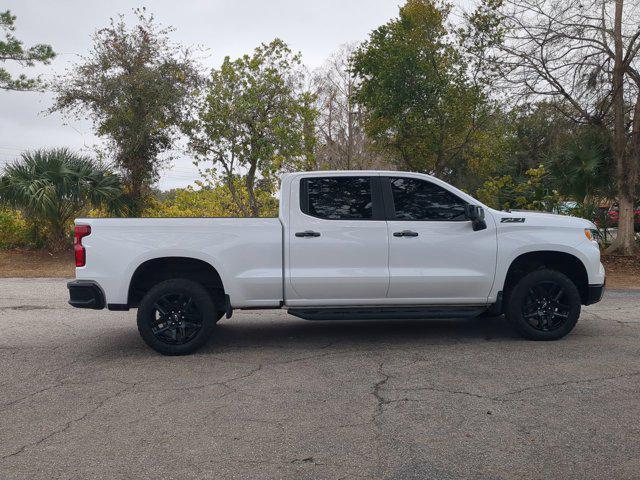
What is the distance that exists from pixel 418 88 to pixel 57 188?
1011 centimetres

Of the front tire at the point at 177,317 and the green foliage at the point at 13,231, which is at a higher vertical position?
the green foliage at the point at 13,231

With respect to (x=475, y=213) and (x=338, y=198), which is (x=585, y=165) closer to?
(x=475, y=213)

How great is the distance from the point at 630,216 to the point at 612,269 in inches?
80.1

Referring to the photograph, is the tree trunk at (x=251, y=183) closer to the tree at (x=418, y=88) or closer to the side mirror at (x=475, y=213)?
the tree at (x=418, y=88)

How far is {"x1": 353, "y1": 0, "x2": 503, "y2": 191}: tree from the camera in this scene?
18.2 metres

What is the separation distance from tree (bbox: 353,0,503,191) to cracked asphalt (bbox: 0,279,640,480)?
11.4 metres

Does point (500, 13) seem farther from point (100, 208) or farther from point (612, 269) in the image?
point (100, 208)

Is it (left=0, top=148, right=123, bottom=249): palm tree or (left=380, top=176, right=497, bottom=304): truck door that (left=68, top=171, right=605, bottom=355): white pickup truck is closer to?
(left=380, top=176, right=497, bottom=304): truck door

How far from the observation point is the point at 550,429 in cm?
450

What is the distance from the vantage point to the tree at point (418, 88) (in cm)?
1817

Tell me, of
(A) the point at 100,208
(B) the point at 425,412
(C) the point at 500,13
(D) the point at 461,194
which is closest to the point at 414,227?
(D) the point at 461,194

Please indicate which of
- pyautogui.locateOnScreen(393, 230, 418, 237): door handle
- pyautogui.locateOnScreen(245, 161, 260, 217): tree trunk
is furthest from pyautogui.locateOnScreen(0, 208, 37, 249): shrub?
pyautogui.locateOnScreen(393, 230, 418, 237): door handle

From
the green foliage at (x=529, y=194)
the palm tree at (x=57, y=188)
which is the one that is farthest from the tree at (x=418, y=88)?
the palm tree at (x=57, y=188)

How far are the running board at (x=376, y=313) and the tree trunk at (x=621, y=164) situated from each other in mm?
10592
